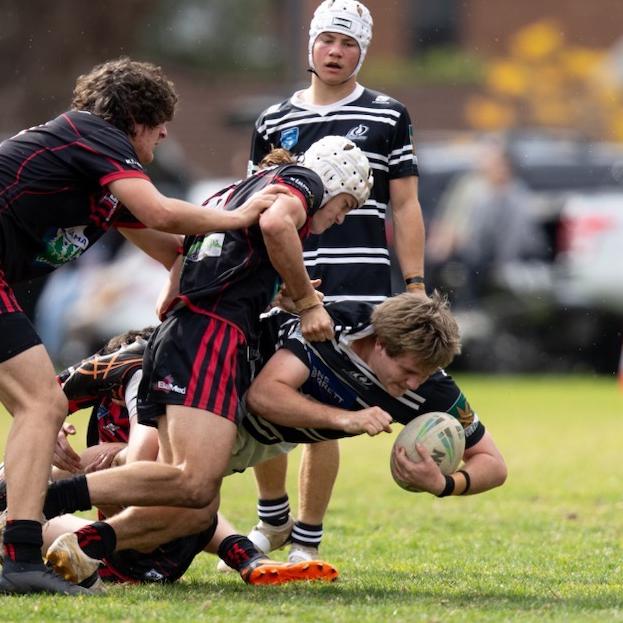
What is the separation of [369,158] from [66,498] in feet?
7.55

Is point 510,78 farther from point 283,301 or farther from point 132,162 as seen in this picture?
point 132,162

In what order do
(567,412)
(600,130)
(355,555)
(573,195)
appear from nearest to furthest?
(355,555)
(567,412)
(573,195)
(600,130)

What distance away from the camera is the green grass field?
5.40m

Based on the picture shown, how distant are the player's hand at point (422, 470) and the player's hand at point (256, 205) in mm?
1072

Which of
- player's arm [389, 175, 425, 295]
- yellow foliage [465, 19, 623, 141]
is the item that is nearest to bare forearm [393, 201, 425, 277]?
player's arm [389, 175, 425, 295]

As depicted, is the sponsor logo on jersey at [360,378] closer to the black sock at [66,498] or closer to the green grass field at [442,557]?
the green grass field at [442,557]

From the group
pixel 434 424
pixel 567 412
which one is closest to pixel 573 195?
pixel 567 412

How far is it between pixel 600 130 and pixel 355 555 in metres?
26.2

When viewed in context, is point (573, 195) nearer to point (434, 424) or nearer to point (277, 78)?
point (434, 424)

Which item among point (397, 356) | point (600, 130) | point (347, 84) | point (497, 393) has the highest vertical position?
point (600, 130)

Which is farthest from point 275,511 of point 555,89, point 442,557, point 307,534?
point 555,89

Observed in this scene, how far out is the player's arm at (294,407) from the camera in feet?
18.8

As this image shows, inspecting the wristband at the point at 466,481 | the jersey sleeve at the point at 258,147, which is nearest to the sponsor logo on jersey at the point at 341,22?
the jersey sleeve at the point at 258,147

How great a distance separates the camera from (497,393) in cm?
1641
